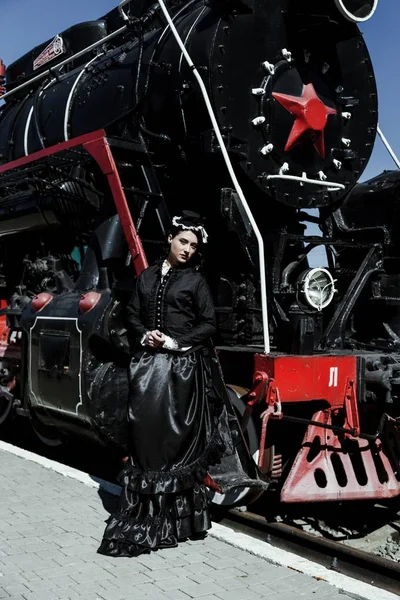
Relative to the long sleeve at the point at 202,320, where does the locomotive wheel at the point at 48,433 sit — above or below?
below

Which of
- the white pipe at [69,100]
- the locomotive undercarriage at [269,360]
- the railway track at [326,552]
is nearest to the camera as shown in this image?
the railway track at [326,552]

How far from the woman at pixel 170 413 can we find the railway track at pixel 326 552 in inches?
22.2

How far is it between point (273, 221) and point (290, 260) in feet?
1.00

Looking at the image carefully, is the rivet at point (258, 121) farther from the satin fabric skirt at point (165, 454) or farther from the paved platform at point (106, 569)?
the paved platform at point (106, 569)

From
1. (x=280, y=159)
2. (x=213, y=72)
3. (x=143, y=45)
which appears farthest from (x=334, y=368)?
(x=143, y=45)

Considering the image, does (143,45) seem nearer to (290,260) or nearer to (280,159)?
(280,159)

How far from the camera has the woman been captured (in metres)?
3.65

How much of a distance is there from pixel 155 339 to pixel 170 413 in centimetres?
38

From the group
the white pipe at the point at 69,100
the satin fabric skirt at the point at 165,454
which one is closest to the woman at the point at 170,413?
the satin fabric skirt at the point at 165,454

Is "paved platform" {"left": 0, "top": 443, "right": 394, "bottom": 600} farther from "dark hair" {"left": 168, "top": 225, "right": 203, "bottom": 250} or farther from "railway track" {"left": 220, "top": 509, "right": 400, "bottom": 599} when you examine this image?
"dark hair" {"left": 168, "top": 225, "right": 203, "bottom": 250}

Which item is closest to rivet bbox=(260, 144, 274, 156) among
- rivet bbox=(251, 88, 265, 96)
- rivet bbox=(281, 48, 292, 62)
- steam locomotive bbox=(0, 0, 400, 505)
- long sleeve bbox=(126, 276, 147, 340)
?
steam locomotive bbox=(0, 0, 400, 505)

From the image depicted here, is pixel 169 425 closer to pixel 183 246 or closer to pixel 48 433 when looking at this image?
pixel 183 246

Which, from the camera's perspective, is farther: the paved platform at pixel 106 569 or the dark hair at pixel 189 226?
the dark hair at pixel 189 226

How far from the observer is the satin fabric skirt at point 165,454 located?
3650 mm
